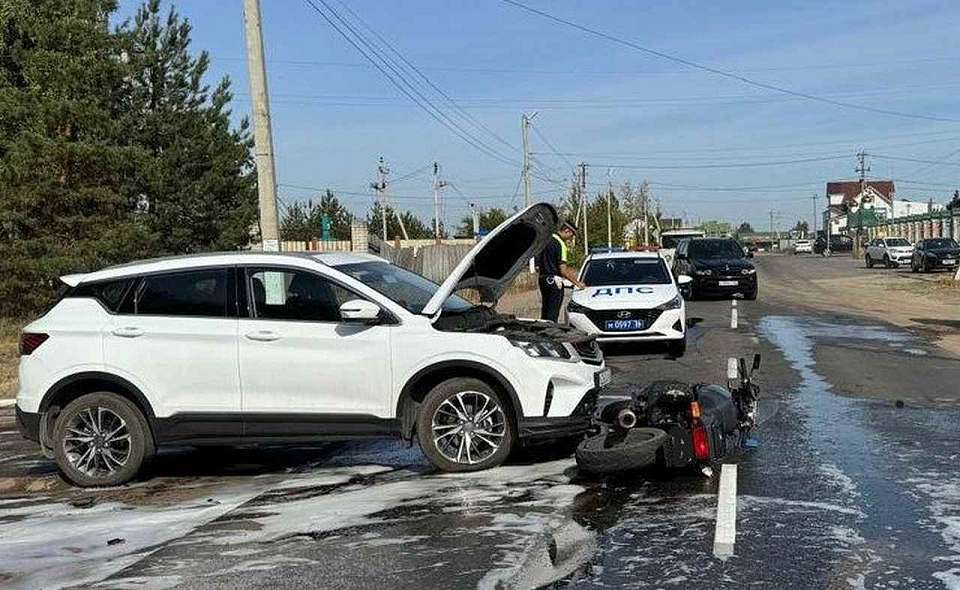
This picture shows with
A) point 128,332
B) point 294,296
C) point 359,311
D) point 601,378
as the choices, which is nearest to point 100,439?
point 128,332

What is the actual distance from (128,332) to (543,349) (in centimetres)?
328

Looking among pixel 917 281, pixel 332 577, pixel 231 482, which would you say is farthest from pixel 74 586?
pixel 917 281

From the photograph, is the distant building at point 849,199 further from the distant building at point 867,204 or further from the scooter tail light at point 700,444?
the scooter tail light at point 700,444

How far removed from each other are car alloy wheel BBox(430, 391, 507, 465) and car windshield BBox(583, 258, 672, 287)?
8308mm

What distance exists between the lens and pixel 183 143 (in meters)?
27.2

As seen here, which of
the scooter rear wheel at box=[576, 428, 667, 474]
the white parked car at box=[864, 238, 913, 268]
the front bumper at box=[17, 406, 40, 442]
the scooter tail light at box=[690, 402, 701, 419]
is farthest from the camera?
the white parked car at box=[864, 238, 913, 268]

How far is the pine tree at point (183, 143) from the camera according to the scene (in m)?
26.7

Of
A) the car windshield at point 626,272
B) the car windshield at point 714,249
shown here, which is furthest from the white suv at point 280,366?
the car windshield at point 714,249

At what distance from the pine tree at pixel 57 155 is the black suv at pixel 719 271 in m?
13.7

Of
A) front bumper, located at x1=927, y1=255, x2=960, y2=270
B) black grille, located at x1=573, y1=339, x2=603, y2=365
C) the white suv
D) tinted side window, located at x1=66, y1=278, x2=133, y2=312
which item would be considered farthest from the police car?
front bumper, located at x1=927, y1=255, x2=960, y2=270

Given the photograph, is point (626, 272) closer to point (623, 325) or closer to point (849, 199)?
point (623, 325)

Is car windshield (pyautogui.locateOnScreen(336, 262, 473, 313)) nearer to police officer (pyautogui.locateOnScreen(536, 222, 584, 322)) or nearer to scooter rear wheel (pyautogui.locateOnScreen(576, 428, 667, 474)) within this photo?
scooter rear wheel (pyautogui.locateOnScreen(576, 428, 667, 474))

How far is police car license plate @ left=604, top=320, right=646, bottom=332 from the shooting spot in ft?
46.3

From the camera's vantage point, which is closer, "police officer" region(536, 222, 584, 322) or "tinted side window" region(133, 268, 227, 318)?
"tinted side window" region(133, 268, 227, 318)
